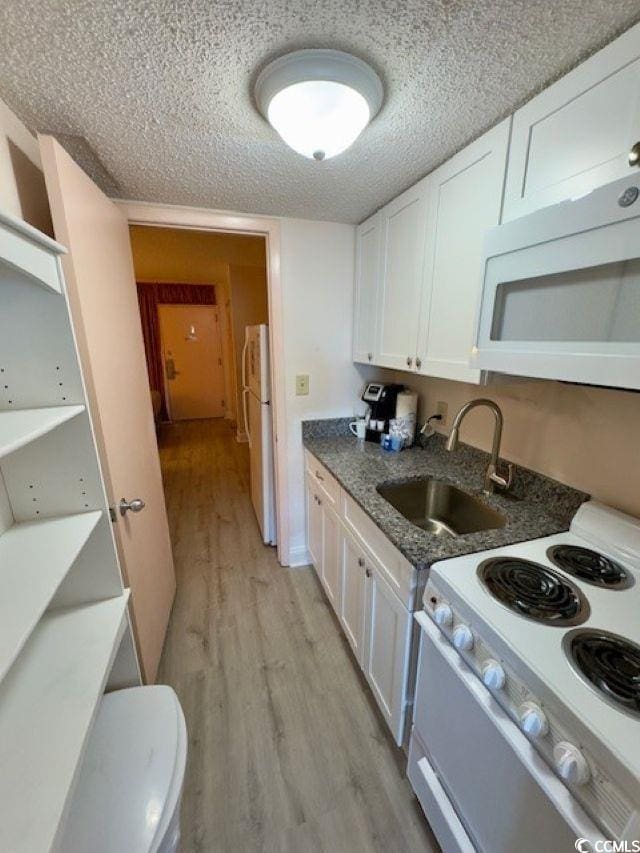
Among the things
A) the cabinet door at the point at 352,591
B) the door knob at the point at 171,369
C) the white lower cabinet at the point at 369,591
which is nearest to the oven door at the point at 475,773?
the white lower cabinet at the point at 369,591

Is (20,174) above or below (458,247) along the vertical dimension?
above

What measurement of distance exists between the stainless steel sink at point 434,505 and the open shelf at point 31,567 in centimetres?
110

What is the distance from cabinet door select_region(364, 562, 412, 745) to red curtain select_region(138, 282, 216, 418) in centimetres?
529

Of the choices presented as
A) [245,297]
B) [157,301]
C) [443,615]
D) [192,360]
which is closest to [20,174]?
[443,615]

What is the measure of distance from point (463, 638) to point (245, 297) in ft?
14.0

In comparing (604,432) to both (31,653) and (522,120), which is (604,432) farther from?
(31,653)

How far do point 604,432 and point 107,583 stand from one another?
63.6 inches

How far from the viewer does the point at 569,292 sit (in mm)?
825

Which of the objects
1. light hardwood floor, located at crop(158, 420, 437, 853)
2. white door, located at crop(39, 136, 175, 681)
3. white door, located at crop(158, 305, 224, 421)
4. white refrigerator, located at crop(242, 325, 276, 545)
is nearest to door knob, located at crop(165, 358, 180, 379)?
white door, located at crop(158, 305, 224, 421)

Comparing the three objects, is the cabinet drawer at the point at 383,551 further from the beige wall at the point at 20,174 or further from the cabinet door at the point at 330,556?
the beige wall at the point at 20,174

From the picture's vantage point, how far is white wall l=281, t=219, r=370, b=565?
6.36ft

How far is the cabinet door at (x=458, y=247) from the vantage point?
1.07 m

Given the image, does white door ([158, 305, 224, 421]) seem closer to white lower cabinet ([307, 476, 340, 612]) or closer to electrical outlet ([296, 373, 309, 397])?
electrical outlet ([296, 373, 309, 397])

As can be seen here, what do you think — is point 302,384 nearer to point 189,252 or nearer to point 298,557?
point 298,557
